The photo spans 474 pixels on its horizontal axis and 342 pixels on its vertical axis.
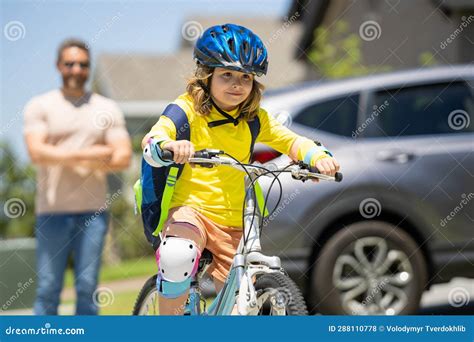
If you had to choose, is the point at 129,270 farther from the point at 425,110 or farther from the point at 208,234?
the point at 208,234

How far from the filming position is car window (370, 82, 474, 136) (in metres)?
5.70

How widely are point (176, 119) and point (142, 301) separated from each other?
102cm

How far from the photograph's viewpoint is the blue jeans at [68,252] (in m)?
5.16

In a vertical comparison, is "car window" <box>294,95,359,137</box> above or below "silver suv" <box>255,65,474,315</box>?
above

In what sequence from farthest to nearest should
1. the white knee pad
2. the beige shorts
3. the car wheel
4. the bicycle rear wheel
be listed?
the car wheel < the bicycle rear wheel < the beige shorts < the white knee pad

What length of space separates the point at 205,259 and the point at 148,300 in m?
0.49

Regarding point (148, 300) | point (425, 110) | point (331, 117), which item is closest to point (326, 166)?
point (148, 300)

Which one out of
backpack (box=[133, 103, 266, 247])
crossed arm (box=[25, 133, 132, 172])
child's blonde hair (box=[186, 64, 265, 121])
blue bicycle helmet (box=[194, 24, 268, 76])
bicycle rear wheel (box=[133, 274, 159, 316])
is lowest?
bicycle rear wheel (box=[133, 274, 159, 316])

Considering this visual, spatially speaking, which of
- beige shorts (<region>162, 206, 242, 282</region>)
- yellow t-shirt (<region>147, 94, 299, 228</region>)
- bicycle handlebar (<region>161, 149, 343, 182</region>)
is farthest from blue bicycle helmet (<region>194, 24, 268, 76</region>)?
beige shorts (<region>162, 206, 242, 282</region>)

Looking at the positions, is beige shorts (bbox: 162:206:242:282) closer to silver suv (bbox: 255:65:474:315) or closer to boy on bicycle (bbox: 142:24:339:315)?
boy on bicycle (bbox: 142:24:339:315)

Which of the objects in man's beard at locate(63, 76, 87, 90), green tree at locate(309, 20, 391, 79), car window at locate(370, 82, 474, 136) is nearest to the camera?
man's beard at locate(63, 76, 87, 90)

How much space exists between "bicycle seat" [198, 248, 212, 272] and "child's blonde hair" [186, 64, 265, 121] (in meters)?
0.63

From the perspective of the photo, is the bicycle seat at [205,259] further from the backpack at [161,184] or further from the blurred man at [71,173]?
the blurred man at [71,173]

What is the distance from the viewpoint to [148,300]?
414 centimetres
